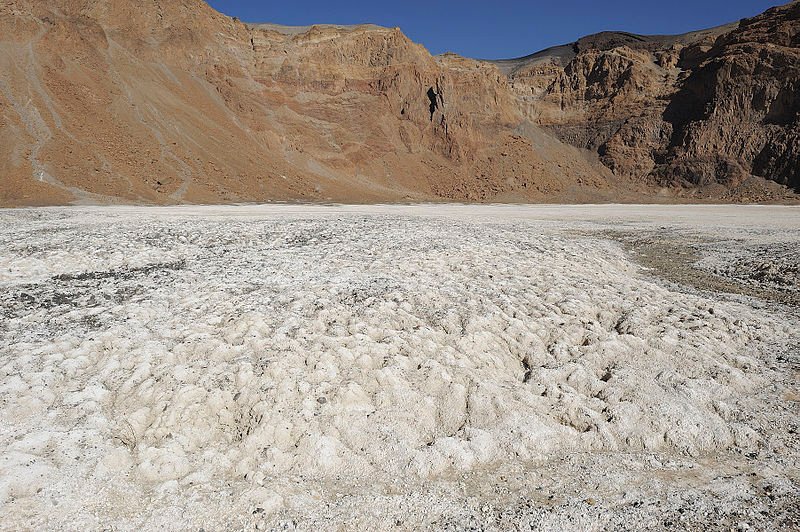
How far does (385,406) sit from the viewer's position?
5051 millimetres

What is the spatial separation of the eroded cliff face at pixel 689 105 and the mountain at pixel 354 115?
246 mm

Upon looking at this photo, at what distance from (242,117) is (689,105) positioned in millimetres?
65796

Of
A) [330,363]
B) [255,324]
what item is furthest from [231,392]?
[255,324]

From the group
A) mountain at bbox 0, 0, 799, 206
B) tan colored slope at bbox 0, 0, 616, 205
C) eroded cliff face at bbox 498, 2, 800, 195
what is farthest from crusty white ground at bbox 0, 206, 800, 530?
eroded cliff face at bbox 498, 2, 800, 195

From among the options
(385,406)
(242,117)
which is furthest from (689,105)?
(385,406)

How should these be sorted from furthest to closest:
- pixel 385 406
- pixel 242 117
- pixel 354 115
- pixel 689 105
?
pixel 689 105 < pixel 354 115 < pixel 242 117 < pixel 385 406

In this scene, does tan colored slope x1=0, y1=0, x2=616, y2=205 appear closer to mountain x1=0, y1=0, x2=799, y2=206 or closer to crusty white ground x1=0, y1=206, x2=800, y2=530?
mountain x1=0, y1=0, x2=799, y2=206

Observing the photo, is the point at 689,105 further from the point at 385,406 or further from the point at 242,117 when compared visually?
the point at 385,406

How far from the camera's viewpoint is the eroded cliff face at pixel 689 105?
229 feet

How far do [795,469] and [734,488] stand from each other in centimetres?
74

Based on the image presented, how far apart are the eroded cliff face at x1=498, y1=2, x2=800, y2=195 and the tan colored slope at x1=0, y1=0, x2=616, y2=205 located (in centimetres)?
698

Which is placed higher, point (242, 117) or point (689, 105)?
point (689, 105)

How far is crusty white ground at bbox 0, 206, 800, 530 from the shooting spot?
3.85 metres

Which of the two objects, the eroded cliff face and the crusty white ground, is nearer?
the crusty white ground
